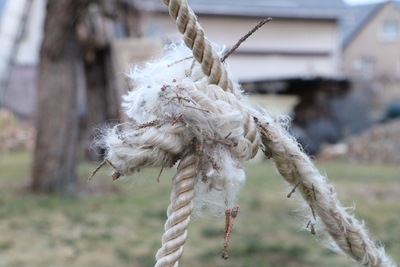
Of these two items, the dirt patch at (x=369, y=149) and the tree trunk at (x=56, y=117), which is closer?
the tree trunk at (x=56, y=117)

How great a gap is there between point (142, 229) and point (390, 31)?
33177 mm

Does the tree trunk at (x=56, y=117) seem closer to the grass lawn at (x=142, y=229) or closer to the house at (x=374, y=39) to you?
the grass lawn at (x=142, y=229)

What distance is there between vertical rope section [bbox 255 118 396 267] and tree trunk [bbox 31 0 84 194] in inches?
223

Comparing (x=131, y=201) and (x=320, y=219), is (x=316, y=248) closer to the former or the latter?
(x=131, y=201)

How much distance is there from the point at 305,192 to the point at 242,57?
65.4 feet

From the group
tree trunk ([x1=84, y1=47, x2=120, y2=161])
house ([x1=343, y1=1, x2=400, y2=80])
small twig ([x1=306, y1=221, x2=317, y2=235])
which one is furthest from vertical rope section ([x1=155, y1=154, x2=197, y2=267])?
house ([x1=343, y1=1, x2=400, y2=80])

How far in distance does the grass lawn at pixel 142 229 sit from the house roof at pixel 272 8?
1359 cm

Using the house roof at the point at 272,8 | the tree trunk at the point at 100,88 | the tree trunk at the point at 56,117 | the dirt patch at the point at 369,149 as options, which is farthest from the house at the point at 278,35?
the tree trunk at the point at 56,117

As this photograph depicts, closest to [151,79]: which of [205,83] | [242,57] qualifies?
[205,83]

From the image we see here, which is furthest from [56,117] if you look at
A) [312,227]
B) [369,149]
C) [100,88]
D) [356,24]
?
[356,24]

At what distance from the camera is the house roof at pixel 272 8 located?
21000 millimetres

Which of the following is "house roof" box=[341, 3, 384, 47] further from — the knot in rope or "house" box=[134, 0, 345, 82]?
the knot in rope

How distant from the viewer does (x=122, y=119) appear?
2123 millimetres

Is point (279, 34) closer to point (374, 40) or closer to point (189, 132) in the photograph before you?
point (374, 40)
